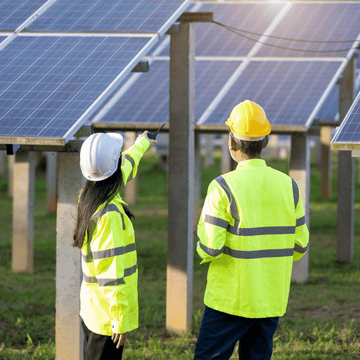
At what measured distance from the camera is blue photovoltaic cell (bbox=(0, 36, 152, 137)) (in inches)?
181

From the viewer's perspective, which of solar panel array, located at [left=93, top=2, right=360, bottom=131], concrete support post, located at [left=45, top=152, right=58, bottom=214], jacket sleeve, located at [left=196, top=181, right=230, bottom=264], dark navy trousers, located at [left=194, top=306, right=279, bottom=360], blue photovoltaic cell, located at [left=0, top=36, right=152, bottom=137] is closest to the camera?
jacket sleeve, located at [left=196, top=181, right=230, bottom=264]

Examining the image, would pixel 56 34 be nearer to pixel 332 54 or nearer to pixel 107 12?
pixel 107 12

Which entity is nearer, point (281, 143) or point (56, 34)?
point (56, 34)

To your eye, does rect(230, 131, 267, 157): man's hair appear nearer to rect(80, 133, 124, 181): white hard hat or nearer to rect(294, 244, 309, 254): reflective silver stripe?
rect(294, 244, 309, 254): reflective silver stripe

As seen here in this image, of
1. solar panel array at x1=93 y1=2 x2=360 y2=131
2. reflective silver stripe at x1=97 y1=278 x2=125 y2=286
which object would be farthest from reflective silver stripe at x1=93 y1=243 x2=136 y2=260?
solar panel array at x1=93 y1=2 x2=360 y2=131

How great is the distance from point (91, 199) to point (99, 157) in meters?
0.27

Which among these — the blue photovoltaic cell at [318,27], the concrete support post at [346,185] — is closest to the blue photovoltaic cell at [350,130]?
the blue photovoltaic cell at [318,27]

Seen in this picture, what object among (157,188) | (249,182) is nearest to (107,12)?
(249,182)

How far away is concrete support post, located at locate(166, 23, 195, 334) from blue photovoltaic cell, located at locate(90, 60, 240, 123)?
2845mm

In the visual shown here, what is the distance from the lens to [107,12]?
6406 millimetres

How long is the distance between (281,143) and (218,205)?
40.7 m

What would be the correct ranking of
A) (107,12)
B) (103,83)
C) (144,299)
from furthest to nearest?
(144,299), (107,12), (103,83)

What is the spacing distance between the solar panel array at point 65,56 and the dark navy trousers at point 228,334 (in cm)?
191

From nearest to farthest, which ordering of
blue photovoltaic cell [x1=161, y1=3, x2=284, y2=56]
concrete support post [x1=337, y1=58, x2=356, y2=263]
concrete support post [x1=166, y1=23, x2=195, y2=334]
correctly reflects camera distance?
concrete support post [x1=166, y1=23, x2=195, y2=334]
concrete support post [x1=337, y1=58, x2=356, y2=263]
blue photovoltaic cell [x1=161, y1=3, x2=284, y2=56]
